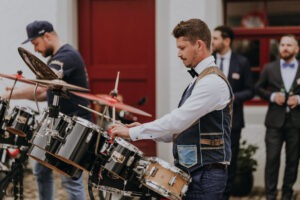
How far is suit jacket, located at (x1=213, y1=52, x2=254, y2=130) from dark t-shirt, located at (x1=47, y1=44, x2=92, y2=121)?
215 cm

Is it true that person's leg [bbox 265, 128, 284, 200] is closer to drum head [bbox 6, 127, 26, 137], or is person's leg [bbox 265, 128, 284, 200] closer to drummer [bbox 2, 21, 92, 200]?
drummer [bbox 2, 21, 92, 200]

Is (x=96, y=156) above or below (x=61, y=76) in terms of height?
below

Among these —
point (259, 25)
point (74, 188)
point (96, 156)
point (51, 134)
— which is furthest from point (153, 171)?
point (259, 25)

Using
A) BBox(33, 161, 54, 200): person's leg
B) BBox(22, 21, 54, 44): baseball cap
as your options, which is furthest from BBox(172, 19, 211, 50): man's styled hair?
BBox(33, 161, 54, 200): person's leg

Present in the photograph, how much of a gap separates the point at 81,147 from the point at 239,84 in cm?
345

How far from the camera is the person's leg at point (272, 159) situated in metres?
9.09

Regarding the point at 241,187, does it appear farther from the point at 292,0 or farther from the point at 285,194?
the point at 292,0

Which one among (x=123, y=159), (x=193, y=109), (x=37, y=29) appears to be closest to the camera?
(x=193, y=109)

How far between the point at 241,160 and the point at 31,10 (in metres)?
3.39

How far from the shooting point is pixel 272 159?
9141mm

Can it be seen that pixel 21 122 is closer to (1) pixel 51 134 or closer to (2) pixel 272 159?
(1) pixel 51 134

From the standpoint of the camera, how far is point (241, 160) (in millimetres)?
9805

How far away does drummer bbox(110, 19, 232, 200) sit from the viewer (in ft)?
17.5

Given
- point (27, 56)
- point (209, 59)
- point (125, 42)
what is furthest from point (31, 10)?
point (209, 59)
